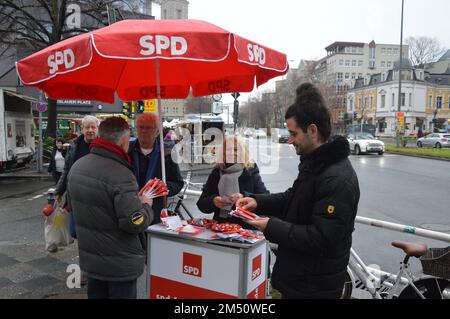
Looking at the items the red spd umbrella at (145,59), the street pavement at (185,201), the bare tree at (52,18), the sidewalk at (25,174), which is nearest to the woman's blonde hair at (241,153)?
the red spd umbrella at (145,59)

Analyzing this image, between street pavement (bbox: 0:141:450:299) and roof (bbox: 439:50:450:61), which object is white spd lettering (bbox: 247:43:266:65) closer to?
street pavement (bbox: 0:141:450:299)

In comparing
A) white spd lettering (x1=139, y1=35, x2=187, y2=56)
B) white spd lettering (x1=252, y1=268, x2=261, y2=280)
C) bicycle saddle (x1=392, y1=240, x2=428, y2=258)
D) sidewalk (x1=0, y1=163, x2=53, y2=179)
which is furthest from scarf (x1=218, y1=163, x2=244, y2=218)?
sidewalk (x1=0, y1=163, x2=53, y2=179)

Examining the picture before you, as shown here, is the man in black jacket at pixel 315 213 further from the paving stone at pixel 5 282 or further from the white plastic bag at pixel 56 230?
the paving stone at pixel 5 282

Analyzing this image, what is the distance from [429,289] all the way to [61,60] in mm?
3496

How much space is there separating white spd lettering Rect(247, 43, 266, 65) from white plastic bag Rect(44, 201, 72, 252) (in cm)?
299

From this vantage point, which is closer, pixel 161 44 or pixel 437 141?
pixel 161 44

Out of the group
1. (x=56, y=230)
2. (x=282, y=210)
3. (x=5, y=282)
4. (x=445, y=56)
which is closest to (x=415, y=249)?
(x=282, y=210)

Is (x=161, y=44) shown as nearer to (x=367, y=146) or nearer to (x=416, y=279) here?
(x=416, y=279)

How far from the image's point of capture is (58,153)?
8.99 metres

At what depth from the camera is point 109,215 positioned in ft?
8.20

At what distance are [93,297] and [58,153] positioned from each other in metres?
7.12

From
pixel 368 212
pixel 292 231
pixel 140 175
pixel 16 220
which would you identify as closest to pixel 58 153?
pixel 16 220
